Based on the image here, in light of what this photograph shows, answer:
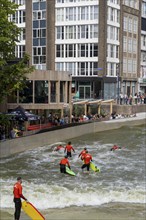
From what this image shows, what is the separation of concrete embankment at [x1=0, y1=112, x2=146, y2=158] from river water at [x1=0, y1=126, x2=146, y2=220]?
0.68 m

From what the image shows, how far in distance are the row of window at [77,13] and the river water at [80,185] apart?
3818 centimetres

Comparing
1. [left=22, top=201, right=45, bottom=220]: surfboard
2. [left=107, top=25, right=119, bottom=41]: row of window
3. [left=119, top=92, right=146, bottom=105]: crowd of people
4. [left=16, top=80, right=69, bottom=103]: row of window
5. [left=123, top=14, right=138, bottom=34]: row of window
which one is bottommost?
[left=22, top=201, right=45, bottom=220]: surfboard

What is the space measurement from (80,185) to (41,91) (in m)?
20.7

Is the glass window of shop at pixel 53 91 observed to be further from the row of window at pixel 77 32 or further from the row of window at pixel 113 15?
the row of window at pixel 113 15

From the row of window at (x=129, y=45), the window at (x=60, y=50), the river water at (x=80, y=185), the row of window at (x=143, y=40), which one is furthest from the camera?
the row of window at (x=143, y=40)

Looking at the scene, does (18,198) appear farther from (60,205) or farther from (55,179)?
(55,179)

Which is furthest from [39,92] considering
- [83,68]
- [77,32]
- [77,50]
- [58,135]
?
[77,32]

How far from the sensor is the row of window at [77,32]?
7381 cm

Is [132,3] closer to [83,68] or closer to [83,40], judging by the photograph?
[83,40]

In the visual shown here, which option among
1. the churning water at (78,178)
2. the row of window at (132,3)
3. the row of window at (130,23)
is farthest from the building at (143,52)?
the churning water at (78,178)

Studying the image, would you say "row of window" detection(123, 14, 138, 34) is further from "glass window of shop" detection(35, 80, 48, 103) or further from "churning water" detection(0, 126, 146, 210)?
"churning water" detection(0, 126, 146, 210)

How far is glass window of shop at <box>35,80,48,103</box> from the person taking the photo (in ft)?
149

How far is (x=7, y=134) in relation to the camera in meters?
38.1

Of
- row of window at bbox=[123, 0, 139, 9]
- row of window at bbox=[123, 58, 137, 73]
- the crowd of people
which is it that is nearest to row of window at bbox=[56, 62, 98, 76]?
the crowd of people
